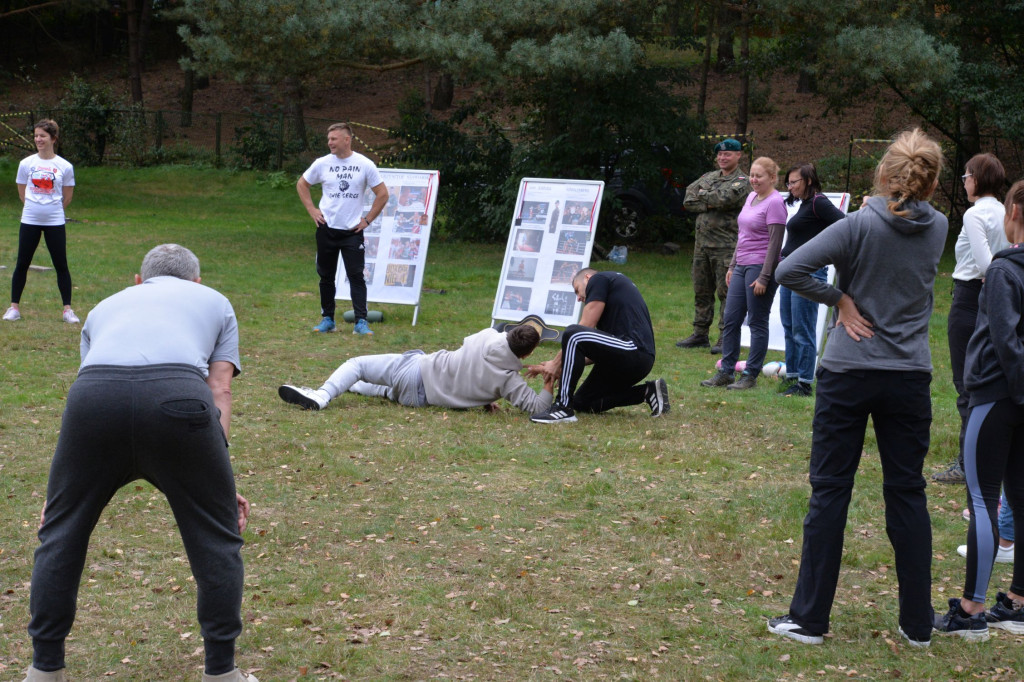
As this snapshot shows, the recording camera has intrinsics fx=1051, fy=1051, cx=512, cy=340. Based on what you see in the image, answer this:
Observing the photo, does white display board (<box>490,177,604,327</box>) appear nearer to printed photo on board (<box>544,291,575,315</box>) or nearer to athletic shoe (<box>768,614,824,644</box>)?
printed photo on board (<box>544,291,575,315</box>)

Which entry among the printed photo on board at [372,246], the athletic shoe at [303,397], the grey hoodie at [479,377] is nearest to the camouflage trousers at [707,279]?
the grey hoodie at [479,377]

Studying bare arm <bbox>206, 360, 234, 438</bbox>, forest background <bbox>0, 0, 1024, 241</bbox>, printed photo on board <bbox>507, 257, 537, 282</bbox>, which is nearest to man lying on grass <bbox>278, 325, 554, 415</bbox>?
printed photo on board <bbox>507, 257, 537, 282</bbox>

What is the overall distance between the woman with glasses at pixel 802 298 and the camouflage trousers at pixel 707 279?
2.34 ft

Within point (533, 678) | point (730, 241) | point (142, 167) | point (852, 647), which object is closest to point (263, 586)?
point (533, 678)

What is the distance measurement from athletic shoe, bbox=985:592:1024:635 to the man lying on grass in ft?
12.2

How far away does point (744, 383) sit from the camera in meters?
8.94

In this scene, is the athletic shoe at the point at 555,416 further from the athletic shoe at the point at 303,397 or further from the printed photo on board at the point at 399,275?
the printed photo on board at the point at 399,275

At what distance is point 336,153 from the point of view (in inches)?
418

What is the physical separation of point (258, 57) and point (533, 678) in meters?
13.5

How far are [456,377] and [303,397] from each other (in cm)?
112

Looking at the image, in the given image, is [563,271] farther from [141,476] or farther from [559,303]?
[141,476]

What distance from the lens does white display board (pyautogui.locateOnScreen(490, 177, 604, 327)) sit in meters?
11.1

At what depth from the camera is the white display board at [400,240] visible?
11789 mm

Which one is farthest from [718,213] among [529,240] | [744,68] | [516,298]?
[744,68]
